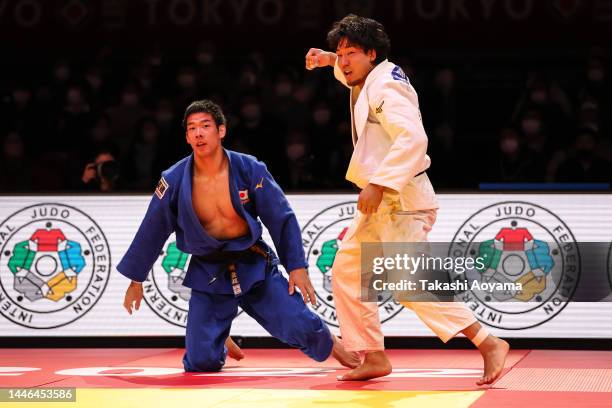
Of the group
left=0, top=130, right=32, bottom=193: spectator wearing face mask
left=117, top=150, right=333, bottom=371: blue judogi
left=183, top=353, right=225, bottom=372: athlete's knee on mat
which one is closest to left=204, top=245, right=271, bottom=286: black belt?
left=117, top=150, right=333, bottom=371: blue judogi

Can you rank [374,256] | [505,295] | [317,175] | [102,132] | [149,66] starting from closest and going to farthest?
[374,256] → [505,295] → [317,175] → [102,132] → [149,66]

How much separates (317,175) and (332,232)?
1.47m

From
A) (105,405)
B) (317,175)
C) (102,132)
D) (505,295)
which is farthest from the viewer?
(102,132)

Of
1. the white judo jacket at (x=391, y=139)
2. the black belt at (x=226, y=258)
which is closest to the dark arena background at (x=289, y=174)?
the black belt at (x=226, y=258)

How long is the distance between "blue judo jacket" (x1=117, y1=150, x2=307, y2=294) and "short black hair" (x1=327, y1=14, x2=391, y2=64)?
841 mm

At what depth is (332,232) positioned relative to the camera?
604cm

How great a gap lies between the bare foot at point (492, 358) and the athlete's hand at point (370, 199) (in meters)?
0.75

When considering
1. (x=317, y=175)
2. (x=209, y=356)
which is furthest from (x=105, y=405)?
(x=317, y=175)

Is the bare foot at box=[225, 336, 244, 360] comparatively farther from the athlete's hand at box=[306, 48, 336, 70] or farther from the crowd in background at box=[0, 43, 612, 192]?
the crowd in background at box=[0, 43, 612, 192]

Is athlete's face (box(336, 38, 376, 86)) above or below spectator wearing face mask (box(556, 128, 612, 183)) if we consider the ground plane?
above

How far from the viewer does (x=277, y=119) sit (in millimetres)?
7859

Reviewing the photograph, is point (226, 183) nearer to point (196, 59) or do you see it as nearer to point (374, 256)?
point (374, 256)

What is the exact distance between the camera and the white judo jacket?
4.16m

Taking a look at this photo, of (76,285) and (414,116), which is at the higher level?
(414,116)
